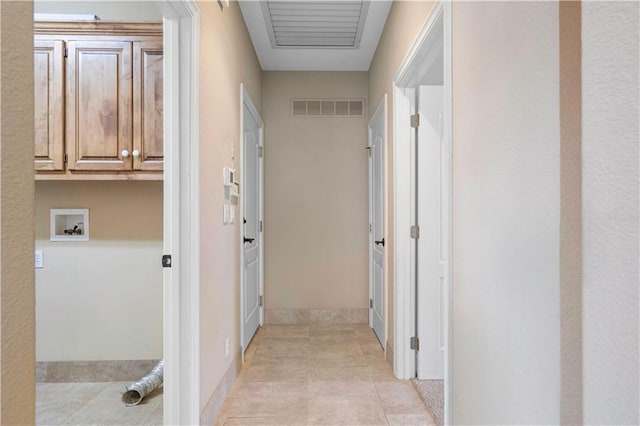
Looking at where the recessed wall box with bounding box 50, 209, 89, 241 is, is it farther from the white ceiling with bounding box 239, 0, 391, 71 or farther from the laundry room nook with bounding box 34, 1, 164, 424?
the white ceiling with bounding box 239, 0, 391, 71

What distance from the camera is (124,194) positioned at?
2.57m

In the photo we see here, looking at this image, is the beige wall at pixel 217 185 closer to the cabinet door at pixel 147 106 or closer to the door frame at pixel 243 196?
the door frame at pixel 243 196

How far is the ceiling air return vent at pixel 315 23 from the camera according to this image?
2807 mm

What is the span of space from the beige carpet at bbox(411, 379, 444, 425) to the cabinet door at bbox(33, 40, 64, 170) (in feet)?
8.88

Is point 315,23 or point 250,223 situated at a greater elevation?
point 315,23

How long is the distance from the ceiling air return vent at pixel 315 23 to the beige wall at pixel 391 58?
0.26 m

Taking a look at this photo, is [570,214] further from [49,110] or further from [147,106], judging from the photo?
[49,110]

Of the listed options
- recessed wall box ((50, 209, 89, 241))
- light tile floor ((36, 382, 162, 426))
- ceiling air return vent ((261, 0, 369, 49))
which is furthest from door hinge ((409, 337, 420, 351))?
ceiling air return vent ((261, 0, 369, 49))

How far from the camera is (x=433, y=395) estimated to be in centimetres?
235

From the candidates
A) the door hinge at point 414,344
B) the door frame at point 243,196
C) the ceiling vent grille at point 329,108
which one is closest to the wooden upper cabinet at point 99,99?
the door frame at point 243,196
